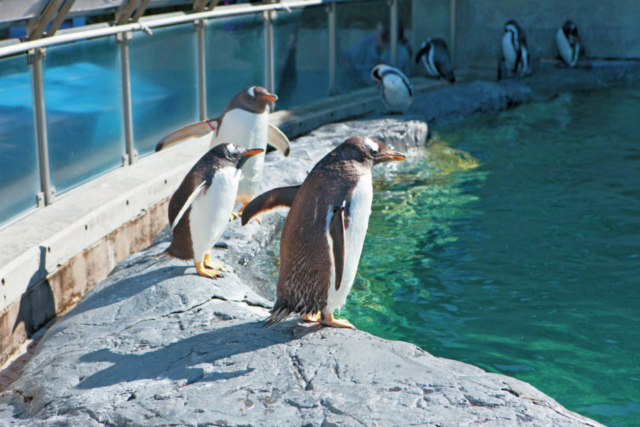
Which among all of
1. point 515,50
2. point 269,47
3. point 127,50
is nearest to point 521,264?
point 127,50

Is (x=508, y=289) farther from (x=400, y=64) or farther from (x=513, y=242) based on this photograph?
(x=400, y=64)

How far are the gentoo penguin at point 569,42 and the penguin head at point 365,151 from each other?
393 inches

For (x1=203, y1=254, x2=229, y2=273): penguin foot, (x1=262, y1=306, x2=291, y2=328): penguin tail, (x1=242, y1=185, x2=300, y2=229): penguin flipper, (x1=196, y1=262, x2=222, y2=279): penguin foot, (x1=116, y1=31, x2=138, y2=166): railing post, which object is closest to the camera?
(x1=262, y1=306, x2=291, y2=328): penguin tail

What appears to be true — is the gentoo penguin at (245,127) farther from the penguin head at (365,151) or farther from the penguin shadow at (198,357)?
the penguin shadow at (198,357)

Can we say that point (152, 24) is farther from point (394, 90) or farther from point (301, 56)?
point (394, 90)

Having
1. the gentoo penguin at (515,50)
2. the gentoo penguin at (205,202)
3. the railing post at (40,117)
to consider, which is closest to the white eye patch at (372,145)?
the gentoo penguin at (205,202)

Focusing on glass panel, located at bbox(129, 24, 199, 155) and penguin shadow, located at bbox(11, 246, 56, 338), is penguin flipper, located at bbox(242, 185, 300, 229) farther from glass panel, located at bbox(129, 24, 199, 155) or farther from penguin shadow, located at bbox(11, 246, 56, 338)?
glass panel, located at bbox(129, 24, 199, 155)

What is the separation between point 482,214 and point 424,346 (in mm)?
2220

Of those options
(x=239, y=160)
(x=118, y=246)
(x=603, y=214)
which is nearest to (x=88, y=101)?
(x=118, y=246)

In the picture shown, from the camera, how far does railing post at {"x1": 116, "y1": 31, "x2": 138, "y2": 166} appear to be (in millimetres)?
5242

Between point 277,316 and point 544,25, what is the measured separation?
11046 millimetres

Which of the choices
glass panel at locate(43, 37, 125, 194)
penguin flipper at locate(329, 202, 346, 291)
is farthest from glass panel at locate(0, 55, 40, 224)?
penguin flipper at locate(329, 202, 346, 291)

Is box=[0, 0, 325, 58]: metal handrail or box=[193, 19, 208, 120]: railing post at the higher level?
box=[0, 0, 325, 58]: metal handrail

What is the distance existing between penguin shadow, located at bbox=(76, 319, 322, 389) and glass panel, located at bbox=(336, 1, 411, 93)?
21.5 feet
